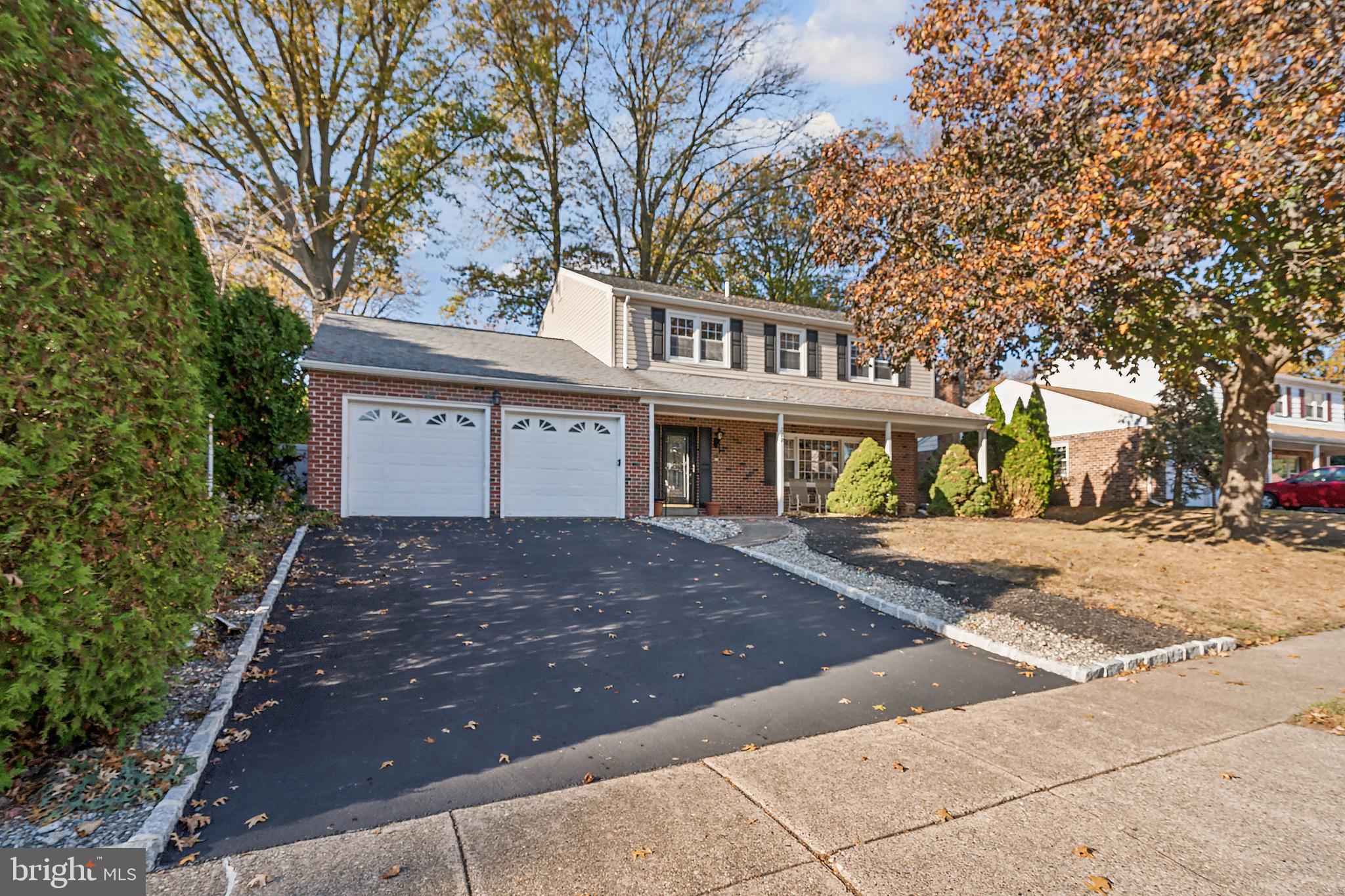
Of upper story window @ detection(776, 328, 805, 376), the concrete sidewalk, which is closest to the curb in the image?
the concrete sidewalk

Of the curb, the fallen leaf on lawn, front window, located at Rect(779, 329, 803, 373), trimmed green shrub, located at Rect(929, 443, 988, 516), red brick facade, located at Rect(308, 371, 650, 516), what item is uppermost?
front window, located at Rect(779, 329, 803, 373)

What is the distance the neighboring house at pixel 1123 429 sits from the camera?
69.8 feet

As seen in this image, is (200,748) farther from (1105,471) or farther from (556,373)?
(1105,471)

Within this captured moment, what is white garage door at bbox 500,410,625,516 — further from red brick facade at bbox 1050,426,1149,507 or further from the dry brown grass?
red brick facade at bbox 1050,426,1149,507

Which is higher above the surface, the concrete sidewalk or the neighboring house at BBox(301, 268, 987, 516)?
the neighboring house at BBox(301, 268, 987, 516)

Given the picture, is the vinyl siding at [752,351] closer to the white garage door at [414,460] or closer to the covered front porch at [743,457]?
the covered front porch at [743,457]

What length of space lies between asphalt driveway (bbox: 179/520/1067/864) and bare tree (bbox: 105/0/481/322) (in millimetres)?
15465

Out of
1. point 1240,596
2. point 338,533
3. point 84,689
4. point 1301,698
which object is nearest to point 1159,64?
point 1240,596

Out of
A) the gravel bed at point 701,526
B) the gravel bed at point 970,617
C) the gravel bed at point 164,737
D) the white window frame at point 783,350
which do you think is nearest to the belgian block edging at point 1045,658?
the gravel bed at point 970,617

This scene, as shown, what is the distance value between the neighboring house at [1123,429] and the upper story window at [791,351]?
26.8 feet

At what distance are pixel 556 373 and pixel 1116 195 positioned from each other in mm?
9953

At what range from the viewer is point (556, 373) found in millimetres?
13609

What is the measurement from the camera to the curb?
2.65 metres

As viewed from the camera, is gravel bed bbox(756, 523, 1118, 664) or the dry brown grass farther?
the dry brown grass
